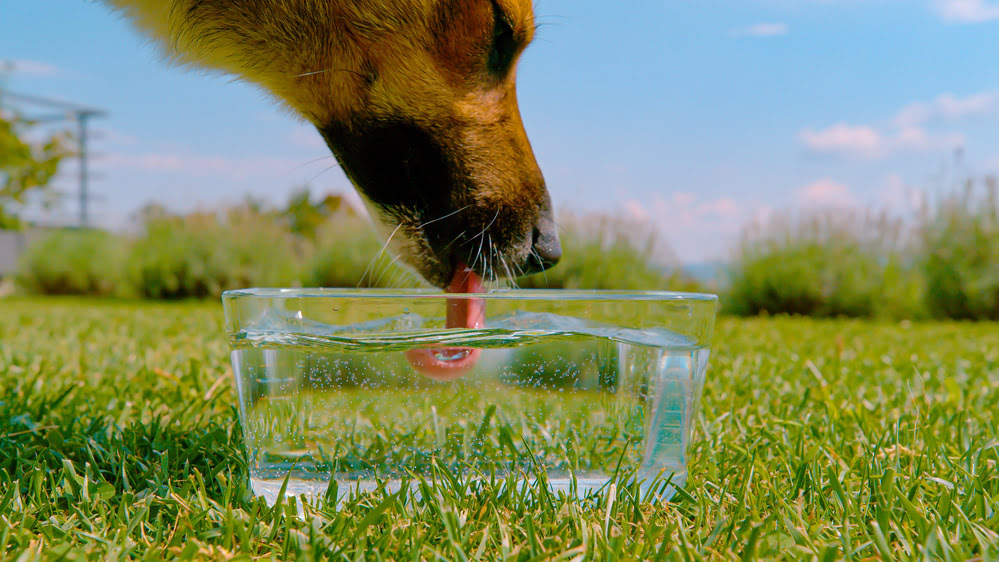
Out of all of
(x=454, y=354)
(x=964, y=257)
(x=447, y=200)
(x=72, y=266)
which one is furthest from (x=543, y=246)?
(x=72, y=266)

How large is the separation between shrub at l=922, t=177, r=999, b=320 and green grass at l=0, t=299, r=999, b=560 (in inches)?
259

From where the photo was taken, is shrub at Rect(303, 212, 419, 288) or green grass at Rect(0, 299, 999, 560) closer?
green grass at Rect(0, 299, 999, 560)

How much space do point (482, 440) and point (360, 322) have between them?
0.35 metres

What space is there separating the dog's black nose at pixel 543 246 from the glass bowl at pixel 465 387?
510mm

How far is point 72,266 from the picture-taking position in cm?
1171

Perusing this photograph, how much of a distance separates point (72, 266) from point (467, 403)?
12.3m

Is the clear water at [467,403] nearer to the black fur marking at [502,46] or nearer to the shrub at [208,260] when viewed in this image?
the black fur marking at [502,46]

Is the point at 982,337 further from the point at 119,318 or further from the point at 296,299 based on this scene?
the point at 119,318

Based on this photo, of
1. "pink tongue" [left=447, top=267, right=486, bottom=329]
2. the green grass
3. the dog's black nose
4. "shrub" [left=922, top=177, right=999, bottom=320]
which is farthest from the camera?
"shrub" [left=922, top=177, right=999, bottom=320]

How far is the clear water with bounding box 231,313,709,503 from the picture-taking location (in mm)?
1347

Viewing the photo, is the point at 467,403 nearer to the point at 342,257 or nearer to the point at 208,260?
the point at 342,257

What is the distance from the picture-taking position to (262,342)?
1.33 meters

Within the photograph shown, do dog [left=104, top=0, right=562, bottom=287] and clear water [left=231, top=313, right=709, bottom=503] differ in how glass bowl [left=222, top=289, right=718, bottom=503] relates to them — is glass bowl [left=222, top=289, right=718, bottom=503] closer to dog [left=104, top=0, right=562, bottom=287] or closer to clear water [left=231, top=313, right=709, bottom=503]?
clear water [left=231, top=313, right=709, bottom=503]

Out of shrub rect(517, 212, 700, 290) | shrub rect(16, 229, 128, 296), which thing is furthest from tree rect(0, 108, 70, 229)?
shrub rect(517, 212, 700, 290)
